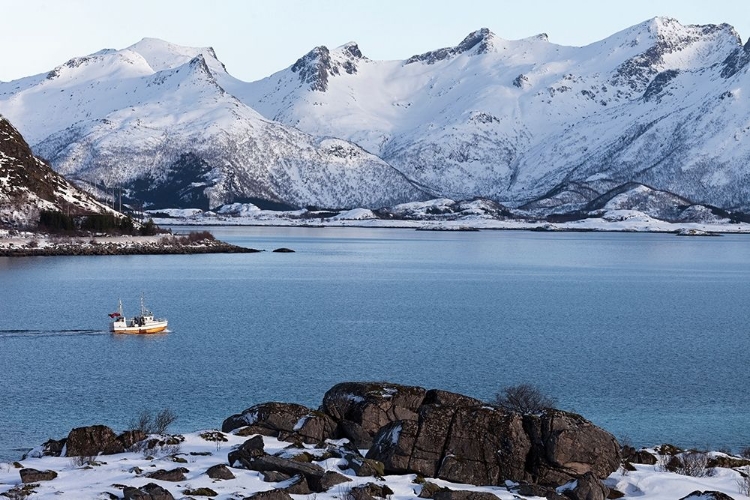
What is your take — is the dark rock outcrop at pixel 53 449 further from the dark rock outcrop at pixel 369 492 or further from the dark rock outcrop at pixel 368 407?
the dark rock outcrop at pixel 369 492

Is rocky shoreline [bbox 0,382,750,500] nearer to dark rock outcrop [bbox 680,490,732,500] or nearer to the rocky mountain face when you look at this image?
dark rock outcrop [bbox 680,490,732,500]

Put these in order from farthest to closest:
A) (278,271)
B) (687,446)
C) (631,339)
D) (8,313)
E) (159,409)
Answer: (278,271) < (8,313) < (631,339) < (159,409) < (687,446)

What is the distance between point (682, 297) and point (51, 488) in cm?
6916

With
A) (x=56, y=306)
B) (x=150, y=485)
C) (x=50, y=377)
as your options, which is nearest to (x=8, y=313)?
(x=56, y=306)

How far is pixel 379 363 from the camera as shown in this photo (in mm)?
44062

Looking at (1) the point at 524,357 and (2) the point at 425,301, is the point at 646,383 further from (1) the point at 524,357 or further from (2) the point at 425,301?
(2) the point at 425,301

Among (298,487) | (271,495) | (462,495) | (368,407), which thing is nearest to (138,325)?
(368,407)

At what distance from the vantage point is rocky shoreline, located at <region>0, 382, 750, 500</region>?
18016 millimetres

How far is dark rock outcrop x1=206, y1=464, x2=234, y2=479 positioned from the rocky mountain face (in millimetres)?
121057

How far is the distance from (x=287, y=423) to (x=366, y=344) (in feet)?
93.0

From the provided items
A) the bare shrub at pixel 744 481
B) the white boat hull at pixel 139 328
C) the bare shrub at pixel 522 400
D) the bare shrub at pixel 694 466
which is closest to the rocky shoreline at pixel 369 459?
the bare shrub at pixel 694 466

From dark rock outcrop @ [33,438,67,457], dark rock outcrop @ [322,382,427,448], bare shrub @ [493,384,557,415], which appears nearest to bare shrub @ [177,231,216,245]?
bare shrub @ [493,384,557,415]

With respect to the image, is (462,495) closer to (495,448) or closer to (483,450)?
(483,450)

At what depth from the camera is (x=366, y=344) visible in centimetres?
5034
